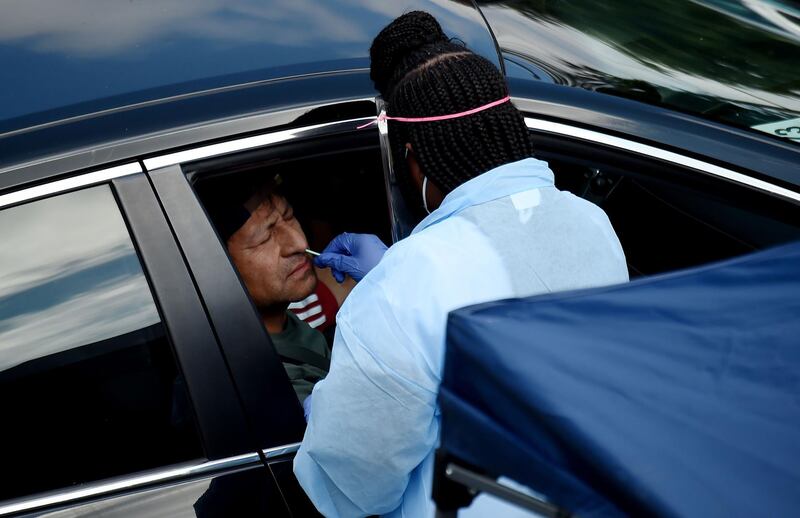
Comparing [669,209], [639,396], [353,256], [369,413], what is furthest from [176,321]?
[669,209]

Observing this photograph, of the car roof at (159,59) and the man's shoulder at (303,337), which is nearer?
the car roof at (159,59)

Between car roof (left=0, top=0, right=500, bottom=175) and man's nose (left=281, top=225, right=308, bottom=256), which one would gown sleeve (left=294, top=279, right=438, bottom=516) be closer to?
car roof (left=0, top=0, right=500, bottom=175)

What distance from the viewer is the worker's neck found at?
2398mm

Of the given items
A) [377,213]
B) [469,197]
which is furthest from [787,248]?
[377,213]

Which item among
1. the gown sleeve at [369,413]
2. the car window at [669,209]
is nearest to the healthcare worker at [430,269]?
the gown sleeve at [369,413]

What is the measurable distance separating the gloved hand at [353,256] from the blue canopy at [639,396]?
119 cm

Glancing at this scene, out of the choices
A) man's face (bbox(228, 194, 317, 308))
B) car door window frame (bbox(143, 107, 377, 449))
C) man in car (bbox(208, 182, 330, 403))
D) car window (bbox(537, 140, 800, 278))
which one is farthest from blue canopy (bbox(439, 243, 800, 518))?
man's face (bbox(228, 194, 317, 308))

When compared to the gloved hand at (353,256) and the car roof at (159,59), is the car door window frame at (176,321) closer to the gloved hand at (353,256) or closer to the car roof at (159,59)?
the car roof at (159,59)

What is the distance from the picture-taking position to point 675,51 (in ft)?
8.54

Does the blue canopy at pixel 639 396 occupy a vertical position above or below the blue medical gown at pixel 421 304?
above

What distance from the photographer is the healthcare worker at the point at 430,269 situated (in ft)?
4.91

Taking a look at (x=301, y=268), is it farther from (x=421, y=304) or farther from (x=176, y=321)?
(x=421, y=304)

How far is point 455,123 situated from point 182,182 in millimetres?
547

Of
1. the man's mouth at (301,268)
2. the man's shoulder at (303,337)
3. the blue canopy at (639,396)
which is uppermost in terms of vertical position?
the blue canopy at (639,396)
